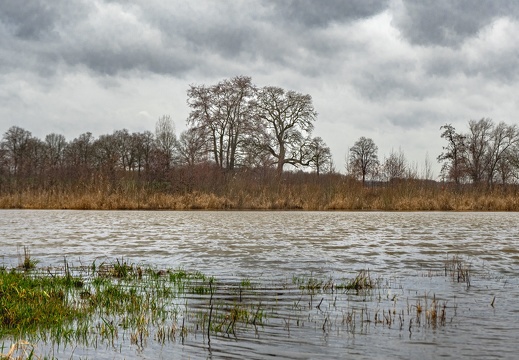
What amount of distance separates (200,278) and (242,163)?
40.5m

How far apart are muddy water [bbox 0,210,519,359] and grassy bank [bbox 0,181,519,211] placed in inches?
474

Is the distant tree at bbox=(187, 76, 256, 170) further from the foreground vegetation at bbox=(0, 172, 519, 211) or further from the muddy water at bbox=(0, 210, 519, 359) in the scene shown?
the muddy water at bbox=(0, 210, 519, 359)

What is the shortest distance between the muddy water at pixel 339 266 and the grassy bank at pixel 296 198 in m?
12.0

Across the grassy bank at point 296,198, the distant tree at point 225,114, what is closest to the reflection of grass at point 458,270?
the grassy bank at point 296,198

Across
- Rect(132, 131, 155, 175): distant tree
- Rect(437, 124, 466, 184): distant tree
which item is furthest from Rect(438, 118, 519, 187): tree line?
Rect(132, 131, 155, 175): distant tree

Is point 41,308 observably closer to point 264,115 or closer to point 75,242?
point 75,242

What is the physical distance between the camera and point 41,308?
5309 millimetres

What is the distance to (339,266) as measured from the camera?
916cm

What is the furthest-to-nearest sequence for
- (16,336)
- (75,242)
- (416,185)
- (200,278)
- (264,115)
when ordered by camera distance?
(264,115), (416,185), (75,242), (200,278), (16,336)

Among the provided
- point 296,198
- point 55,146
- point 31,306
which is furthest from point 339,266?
point 55,146

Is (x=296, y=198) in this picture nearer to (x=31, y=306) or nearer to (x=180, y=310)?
(x=180, y=310)

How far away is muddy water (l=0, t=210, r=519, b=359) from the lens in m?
4.32

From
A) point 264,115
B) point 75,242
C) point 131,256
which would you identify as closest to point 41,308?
point 131,256

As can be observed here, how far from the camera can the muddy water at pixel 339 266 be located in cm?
432
